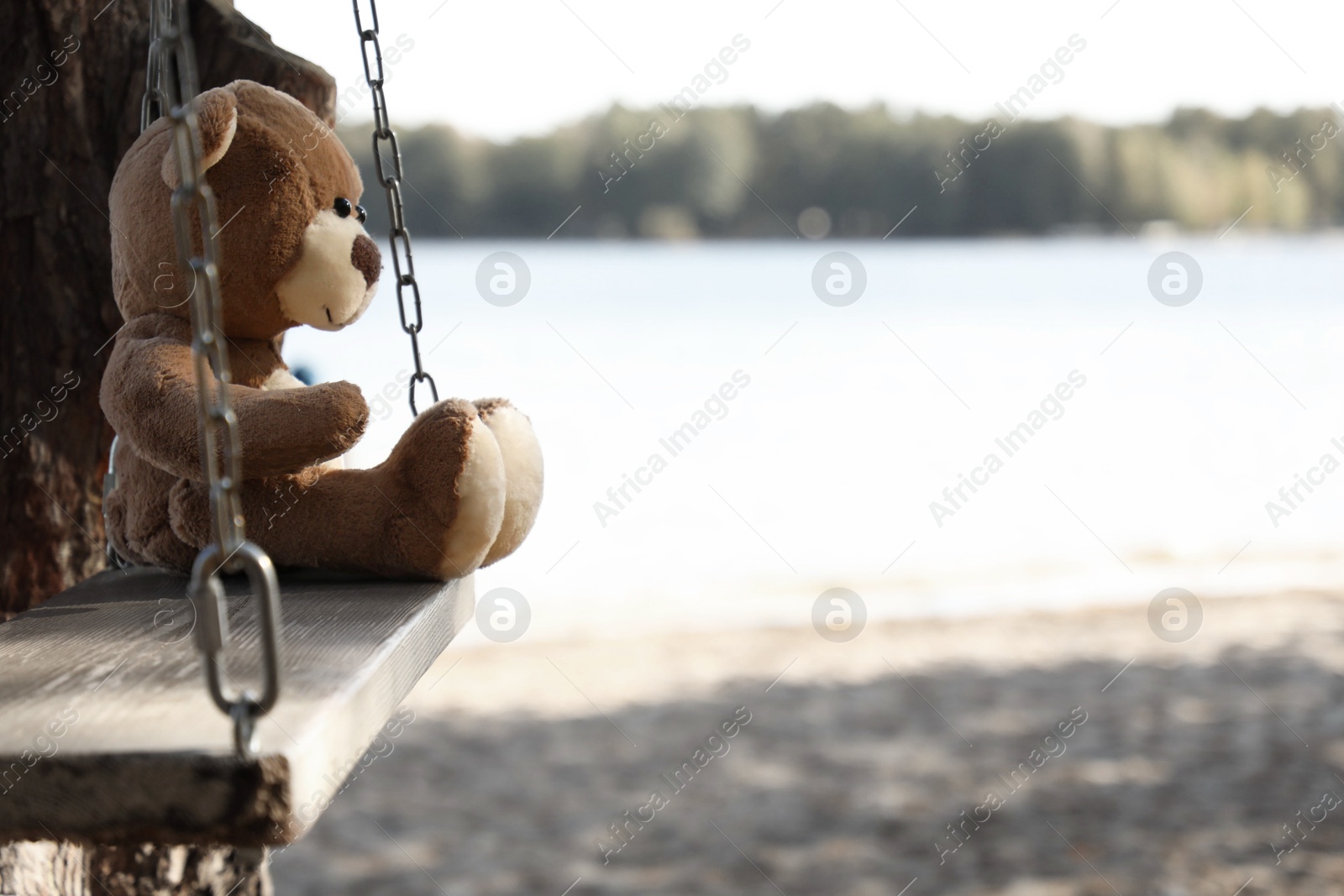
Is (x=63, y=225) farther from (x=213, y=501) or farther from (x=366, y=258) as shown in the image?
(x=213, y=501)

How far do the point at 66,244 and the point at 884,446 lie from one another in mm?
10221

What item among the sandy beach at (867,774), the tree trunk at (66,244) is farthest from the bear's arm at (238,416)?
the sandy beach at (867,774)

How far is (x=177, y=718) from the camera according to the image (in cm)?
91

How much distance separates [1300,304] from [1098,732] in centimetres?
2374

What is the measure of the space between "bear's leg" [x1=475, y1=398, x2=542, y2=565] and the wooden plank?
21 centimetres

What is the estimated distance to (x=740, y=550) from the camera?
27.6 ft

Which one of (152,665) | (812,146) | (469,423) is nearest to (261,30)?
(469,423)

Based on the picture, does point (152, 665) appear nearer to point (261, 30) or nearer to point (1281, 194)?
point (261, 30)

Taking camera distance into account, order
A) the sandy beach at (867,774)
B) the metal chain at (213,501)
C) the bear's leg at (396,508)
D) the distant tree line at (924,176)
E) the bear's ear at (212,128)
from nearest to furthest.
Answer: the metal chain at (213,501), the bear's ear at (212,128), the bear's leg at (396,508), the sandy beach at (867,774), the distant tree line at (924,176)

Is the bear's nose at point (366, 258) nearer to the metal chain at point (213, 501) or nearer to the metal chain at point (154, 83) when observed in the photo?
the metal chain at point (154, 83)

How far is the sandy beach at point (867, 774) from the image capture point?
3.56 metres

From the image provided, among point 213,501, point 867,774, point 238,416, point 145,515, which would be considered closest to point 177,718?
point 213,501

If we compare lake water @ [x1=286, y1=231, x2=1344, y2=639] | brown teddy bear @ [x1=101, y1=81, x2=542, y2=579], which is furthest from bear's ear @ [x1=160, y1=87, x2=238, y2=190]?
lake water @ [x1=286, y1=231, x2=1344, y2=639]

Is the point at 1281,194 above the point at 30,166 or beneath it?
above
